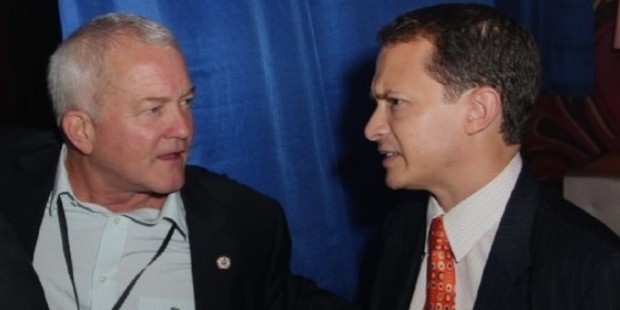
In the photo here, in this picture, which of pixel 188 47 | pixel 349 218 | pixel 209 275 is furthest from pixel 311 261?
pixel 188 47

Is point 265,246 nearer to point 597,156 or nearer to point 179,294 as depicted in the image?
A: point 179,294

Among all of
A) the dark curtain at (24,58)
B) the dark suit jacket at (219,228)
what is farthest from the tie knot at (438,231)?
the dark curtain at (24,58)

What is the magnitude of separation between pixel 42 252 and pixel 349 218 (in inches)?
29.9

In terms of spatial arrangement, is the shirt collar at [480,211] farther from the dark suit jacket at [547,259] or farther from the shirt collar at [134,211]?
the shirt collar at [134,211]

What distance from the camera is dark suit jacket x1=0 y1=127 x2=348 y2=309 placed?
62.7 inches

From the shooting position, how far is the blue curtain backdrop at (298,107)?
1.70 metres

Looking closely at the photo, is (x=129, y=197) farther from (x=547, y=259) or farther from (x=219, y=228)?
(x=547, y=259)

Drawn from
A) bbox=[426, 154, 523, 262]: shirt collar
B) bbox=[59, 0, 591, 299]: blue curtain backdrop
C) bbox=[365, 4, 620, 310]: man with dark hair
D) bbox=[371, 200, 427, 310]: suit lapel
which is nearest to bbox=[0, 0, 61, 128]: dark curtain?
bbox=[59, 0, 591, 299]: blue curtain backdrop

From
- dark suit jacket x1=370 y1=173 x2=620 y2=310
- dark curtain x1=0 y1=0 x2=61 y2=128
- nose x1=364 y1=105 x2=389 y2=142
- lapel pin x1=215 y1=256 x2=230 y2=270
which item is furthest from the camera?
dark curtain x1=0 y1=0 x2=61 y2=128

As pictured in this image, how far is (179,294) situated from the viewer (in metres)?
1.58

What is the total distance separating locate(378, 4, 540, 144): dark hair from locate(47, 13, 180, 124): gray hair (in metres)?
0.47

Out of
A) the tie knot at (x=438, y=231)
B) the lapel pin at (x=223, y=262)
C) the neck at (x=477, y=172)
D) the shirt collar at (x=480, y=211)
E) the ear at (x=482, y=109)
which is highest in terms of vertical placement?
the ear at (x=482, y=109)

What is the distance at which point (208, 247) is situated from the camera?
5.32 ft

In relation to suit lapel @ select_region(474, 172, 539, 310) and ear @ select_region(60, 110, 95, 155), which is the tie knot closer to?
suit lapel @ select_region(474, 172, 539, 310)
